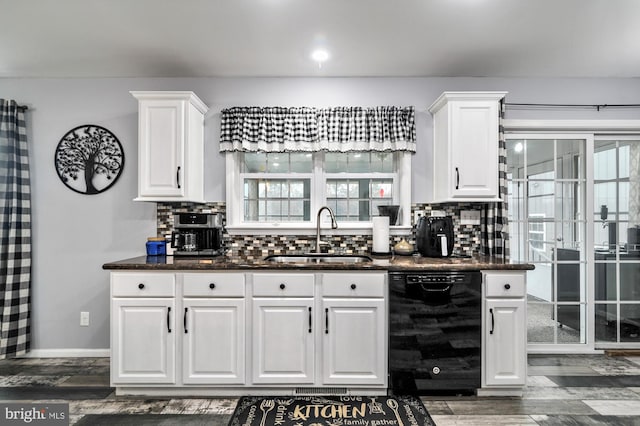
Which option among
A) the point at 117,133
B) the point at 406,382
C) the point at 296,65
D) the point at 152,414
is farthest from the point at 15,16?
the point at 406,382

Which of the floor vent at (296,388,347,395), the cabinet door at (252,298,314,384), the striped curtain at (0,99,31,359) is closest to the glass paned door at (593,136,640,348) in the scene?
the floor vent at (296,388,347,395)

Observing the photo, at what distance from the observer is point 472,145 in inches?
111

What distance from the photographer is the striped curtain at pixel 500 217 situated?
2986 mm

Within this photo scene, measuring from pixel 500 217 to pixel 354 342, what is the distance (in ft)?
5.31

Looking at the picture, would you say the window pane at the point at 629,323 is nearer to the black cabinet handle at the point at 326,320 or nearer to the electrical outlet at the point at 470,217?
the electrical outlet at the point at 470,217

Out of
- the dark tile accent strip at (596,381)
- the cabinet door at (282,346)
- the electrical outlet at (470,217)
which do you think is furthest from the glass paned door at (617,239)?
the cabinet door at (282,346)

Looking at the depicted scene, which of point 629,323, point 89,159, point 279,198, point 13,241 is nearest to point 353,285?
point 279,198

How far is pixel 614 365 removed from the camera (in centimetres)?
Answer: 298

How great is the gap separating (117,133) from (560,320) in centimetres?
422

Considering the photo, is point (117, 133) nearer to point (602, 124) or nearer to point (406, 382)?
point (406, 382)

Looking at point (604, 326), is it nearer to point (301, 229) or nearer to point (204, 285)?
point (301, 229)

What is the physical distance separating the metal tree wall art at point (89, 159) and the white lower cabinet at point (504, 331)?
3103mm

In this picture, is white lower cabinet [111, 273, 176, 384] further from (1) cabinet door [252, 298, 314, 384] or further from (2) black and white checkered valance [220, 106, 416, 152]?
(2) black and white checkered valance [220, 106, 416, 152]

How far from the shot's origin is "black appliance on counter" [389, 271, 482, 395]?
2.40 m
